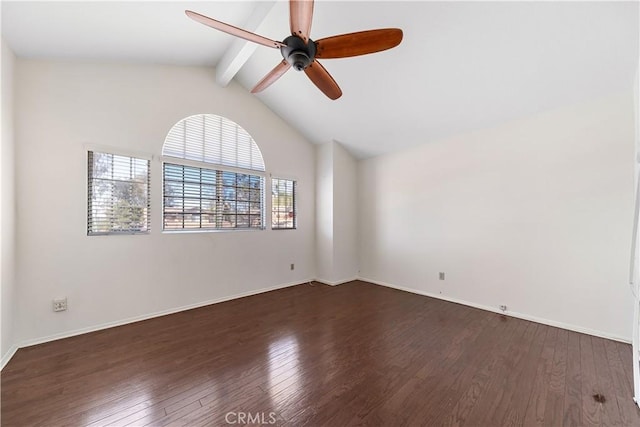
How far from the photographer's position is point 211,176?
11.9 ft

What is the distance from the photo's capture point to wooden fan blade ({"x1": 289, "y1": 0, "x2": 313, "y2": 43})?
152 centimetres

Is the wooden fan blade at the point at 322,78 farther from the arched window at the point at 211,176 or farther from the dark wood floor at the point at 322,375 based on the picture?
the dark wood floor at the point at 322,375

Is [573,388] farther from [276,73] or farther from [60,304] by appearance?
[60,304]

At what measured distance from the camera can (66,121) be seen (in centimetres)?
251

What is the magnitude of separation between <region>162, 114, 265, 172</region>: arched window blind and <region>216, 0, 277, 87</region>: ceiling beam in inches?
23.6

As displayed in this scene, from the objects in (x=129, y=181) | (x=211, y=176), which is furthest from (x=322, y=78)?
(x=129, y=181)

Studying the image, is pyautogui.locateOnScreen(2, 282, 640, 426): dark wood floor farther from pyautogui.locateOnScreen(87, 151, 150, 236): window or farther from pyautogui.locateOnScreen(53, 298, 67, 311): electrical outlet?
pyautogui.locateOnScreen(87, 151, 150, 236): window

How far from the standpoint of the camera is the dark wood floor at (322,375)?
5.02 ft

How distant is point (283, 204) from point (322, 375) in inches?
118

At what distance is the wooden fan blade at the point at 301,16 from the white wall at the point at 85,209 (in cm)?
234

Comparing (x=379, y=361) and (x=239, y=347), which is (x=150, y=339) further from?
(x=379, y=361)

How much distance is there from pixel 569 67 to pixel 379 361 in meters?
3.27

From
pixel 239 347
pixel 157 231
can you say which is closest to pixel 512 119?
pixel 239 347

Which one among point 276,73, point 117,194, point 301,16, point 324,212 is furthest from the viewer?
point 324,212
